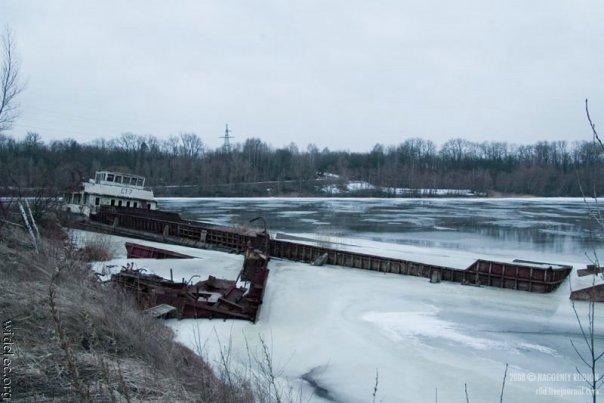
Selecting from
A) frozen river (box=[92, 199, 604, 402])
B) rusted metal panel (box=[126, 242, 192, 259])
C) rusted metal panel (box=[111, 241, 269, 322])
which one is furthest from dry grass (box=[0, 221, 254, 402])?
rusted metal panel (box=[126, 242, 192, 259])

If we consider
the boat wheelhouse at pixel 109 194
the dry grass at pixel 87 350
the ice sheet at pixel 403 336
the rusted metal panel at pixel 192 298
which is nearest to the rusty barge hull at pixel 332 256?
the ice sheet at pixel 403 336

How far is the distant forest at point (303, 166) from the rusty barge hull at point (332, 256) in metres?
62.2

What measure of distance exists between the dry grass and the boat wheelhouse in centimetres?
2266

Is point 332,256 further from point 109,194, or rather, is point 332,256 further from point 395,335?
point 109,194

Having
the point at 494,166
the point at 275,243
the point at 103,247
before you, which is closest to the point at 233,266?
the point at 275,243

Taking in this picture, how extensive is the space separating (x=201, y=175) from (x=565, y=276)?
93897mm

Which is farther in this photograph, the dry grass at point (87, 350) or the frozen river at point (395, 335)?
the frozen river at point (395, 335)

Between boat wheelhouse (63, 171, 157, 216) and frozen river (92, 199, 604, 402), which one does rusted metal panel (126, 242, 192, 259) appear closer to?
frozen river (92, 199, 604, 402)

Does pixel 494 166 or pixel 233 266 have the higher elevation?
pixel 494 166

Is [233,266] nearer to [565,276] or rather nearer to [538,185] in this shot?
[565,276]

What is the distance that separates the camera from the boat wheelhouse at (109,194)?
3156 centimetres

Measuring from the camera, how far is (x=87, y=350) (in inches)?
243

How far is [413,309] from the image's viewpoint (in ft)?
46.2

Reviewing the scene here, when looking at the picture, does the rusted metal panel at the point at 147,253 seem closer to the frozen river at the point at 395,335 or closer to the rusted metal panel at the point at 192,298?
the frozen river at the point at 395,335
